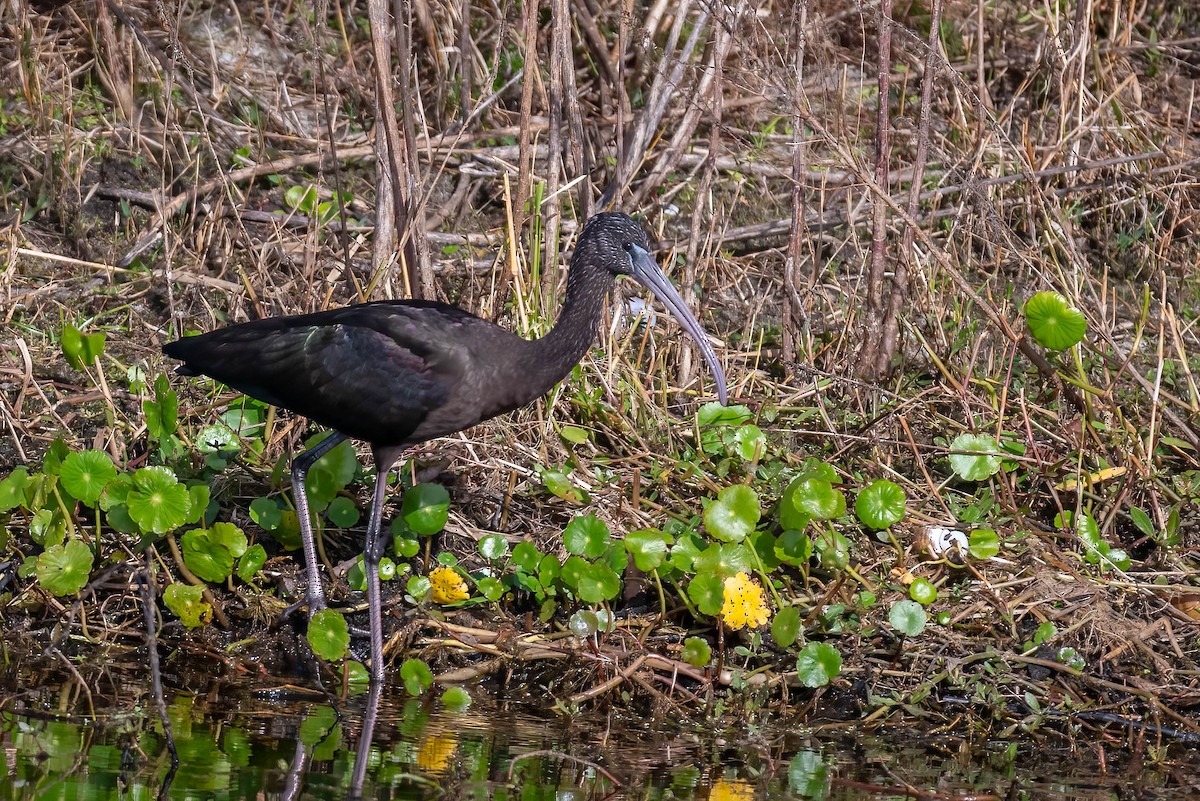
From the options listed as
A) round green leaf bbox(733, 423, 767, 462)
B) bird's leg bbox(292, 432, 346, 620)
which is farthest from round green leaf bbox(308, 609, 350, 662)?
round green leaf bbox(733, 423, 767, 462)

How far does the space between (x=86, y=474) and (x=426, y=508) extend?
1200 mm

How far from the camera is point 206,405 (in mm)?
5988

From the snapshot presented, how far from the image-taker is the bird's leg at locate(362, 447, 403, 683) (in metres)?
4.98

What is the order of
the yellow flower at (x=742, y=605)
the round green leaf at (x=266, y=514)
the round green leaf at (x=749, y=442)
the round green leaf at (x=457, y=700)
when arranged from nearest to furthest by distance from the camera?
the round green leaf at (x=457, y=700), the yellow flower at (x=742, y=605), the round green leaf at (x=266, y=514), the round green leaf at (x=749, y=442)

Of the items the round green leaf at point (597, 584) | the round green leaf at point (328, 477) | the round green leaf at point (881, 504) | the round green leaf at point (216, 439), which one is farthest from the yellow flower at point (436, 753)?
the round green leaf at point (216, 439)

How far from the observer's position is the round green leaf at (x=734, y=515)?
509 centimetres

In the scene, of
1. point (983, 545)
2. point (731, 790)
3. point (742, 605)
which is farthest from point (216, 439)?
point (983, 545)

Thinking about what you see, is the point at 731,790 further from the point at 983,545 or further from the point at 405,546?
the point at 405,546

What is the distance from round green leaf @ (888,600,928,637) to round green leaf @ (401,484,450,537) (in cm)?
162

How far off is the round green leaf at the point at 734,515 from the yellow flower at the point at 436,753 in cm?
122

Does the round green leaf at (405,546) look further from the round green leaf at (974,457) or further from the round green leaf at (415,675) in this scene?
the round green leaf at (974,457)

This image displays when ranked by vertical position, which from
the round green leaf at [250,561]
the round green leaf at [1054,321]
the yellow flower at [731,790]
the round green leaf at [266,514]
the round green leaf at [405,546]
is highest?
the round green leaf at [1054,321]

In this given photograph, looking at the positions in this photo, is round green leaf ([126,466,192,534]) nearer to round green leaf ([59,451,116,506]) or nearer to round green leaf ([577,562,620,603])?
round green leaf ([59,451,116,506])

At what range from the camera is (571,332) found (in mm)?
5188
